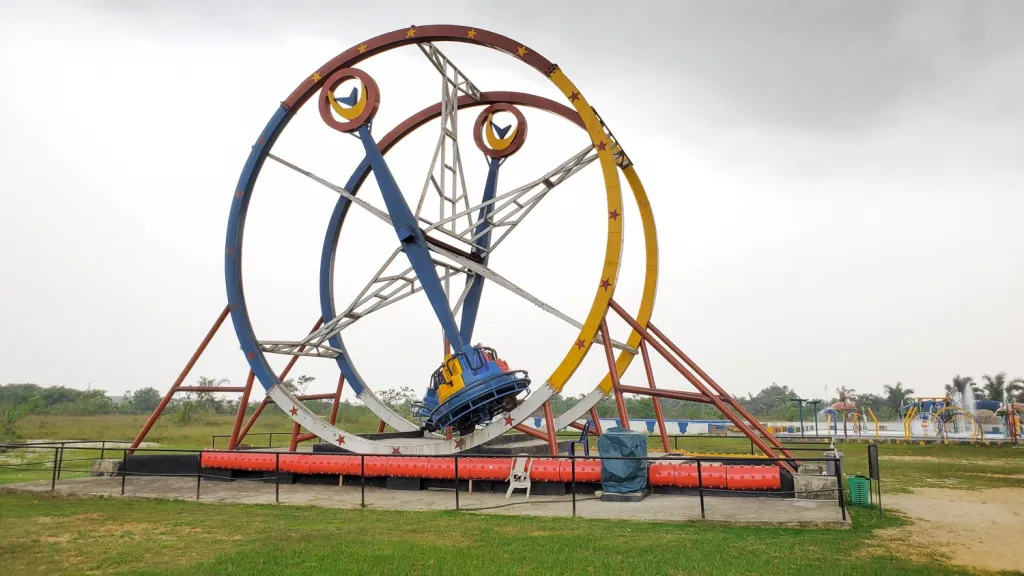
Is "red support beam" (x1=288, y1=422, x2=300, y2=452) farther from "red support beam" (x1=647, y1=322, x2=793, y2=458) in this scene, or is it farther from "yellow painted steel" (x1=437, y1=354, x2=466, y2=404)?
"red support beam" (x1=647, y1=322, x2=793, y2=458)

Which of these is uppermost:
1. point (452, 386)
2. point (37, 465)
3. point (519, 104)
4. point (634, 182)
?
point (519, 104)

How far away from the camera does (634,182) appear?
17.5 meters

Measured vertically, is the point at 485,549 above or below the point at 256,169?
below

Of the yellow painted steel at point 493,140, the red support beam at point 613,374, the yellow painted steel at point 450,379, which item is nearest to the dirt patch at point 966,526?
the red support beam at point 613,374

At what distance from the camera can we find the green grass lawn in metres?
Result: 7.18

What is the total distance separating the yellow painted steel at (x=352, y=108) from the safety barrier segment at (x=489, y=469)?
29.4ft

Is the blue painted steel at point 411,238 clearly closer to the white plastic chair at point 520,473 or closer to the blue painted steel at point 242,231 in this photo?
the blue painted steel at point 242,231

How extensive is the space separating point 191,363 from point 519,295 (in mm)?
10466

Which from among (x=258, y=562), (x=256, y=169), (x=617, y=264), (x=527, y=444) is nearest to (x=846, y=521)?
(x=617, y=264)

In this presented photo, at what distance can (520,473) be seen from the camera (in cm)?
1318

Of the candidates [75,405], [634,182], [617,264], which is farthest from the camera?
[75,405]

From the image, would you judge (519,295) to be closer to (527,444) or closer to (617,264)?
(617,264)

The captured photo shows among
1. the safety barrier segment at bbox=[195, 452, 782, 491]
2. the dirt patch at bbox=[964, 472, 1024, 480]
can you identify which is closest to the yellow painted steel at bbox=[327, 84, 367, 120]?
Answer: the safety barrier segment at bbox=[195, 452, 782, 491]

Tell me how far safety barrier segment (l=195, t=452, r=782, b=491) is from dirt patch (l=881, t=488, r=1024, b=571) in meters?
2.58
